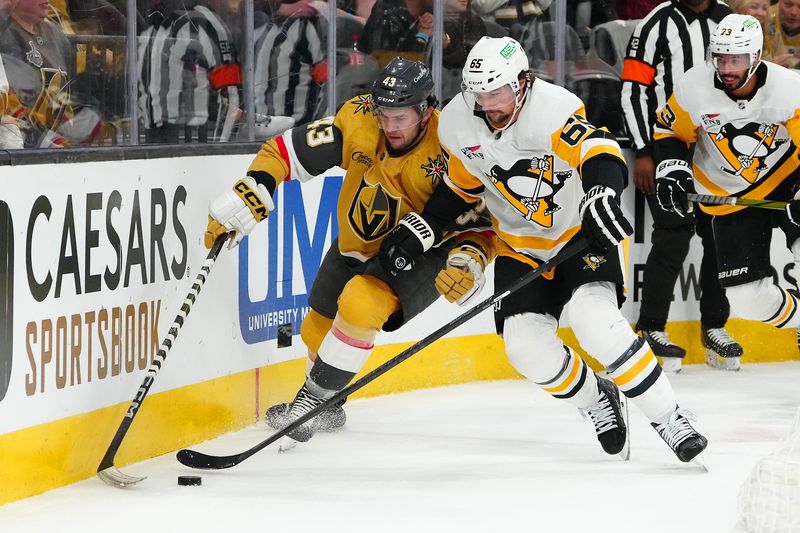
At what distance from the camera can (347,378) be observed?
13.1ft

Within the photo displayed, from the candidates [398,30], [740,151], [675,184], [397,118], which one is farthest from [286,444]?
[398,30]

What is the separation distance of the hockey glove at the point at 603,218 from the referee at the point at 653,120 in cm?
210

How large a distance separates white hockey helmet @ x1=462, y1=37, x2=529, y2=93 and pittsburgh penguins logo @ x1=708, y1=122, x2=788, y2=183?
120 cm

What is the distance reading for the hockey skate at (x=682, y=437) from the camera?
372 cm

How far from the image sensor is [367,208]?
416 cm

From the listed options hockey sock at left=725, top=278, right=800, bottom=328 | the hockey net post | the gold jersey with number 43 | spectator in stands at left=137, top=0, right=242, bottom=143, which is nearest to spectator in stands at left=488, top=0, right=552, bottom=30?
spectator in stands at left=137, top=0, right=242, bottom=143

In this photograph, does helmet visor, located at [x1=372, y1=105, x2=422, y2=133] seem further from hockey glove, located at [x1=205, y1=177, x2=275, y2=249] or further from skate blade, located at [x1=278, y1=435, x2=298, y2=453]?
skate blade, located at [x1=278, y1=435, x2=298, y2=453]

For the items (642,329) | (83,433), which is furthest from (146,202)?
(642,329)

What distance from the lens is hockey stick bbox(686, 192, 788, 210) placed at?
4484 millimetres

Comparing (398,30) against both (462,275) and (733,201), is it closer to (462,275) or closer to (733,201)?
(733,201)

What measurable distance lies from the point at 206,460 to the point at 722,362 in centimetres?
271

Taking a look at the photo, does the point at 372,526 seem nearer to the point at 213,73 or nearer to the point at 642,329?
the point at 213,73

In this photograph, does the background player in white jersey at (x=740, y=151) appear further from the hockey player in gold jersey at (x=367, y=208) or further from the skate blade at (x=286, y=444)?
the skate blade at (x=286, y=444)

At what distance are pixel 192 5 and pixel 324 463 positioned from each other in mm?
1600
